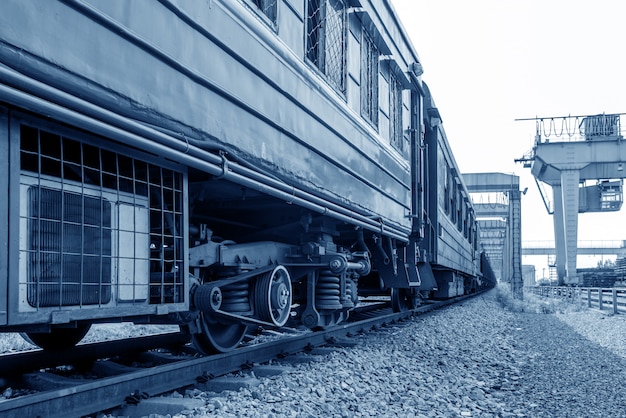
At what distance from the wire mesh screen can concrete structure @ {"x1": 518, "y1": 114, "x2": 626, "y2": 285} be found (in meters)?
28.7

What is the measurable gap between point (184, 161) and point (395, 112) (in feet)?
19.2

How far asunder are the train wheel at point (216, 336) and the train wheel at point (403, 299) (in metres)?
5.23

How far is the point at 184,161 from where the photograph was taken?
3355 millimetres

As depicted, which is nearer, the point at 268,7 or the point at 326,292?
the point at 268,7

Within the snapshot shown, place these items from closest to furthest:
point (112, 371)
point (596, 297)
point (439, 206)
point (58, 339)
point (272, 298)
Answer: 1. point (112, 371)
2. point (58, 339)
3. point (272, 298)
4. point (439, 206)
5. point (596, 297)

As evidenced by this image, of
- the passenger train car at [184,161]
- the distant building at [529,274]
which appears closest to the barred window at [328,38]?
the passenger train car at [184,161]

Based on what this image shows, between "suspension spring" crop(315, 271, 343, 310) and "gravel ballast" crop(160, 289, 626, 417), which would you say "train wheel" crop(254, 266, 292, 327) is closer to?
"gravel ballast" crop(160, 289, 626, 417)

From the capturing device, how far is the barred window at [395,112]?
8.41 metres

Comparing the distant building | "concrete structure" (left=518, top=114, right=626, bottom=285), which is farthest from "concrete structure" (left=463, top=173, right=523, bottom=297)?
the distant building

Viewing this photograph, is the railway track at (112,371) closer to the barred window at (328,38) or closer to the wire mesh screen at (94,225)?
the wire mesh screen at (94,225)

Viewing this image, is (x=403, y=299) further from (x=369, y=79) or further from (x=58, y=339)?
(x=58, y=339)

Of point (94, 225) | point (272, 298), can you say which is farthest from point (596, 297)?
point (94, 225)

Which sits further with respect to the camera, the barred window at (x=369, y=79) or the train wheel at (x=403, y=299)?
the train wheel at (x=403, y=299)

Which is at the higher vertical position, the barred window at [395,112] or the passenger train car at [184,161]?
the barred window at [395,112]
